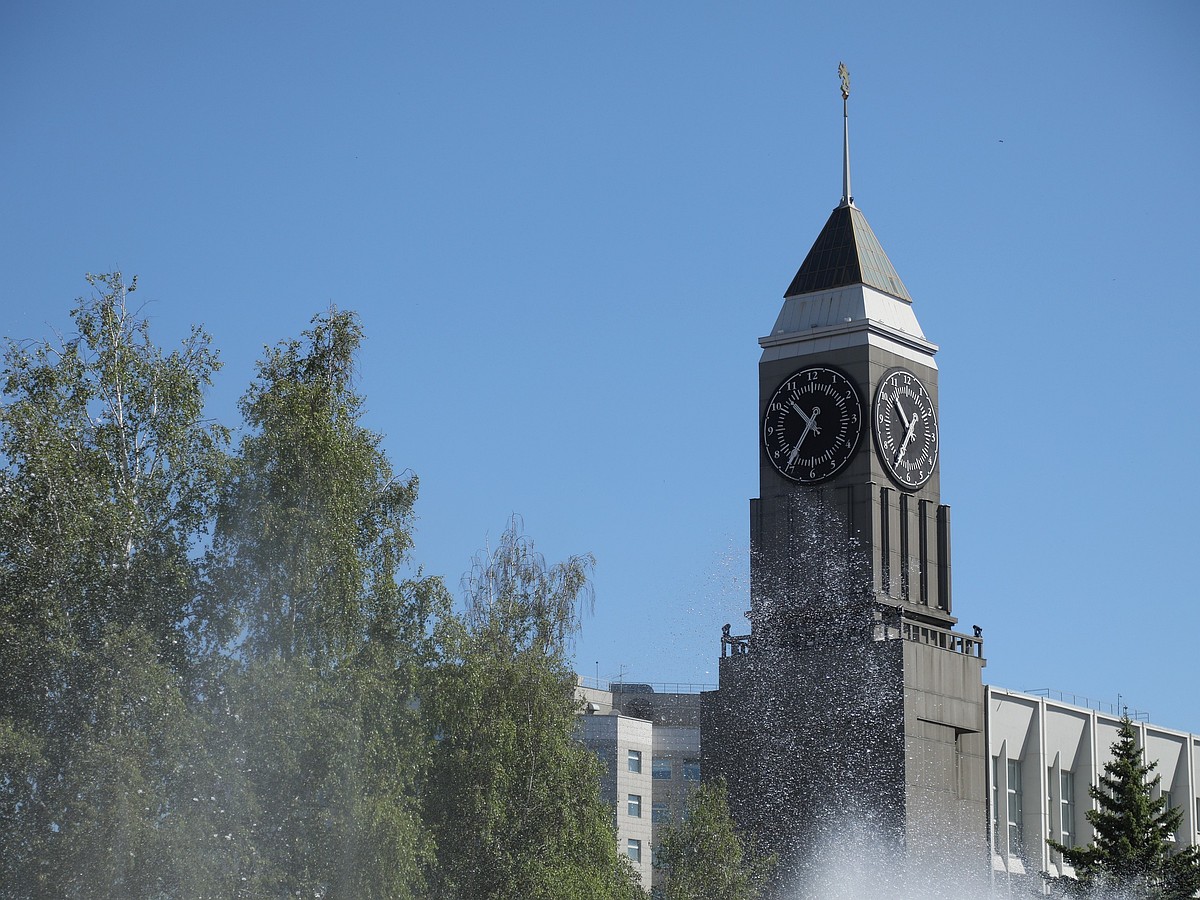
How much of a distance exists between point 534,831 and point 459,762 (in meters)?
3.12

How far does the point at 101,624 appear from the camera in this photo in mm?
44750

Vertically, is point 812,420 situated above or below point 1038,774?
above

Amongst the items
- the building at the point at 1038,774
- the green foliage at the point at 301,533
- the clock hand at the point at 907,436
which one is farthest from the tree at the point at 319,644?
the building at the point at 1038,774

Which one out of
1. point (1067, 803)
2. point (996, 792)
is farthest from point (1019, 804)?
point (1067, 803)

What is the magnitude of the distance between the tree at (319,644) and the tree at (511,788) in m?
3.71

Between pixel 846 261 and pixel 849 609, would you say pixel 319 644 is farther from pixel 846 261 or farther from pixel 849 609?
pixel 846 261

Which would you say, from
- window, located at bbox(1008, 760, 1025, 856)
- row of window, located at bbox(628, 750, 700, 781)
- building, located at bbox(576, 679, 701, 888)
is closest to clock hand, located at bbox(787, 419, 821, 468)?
window, located at bbox(1008, 760, 1025, 856)

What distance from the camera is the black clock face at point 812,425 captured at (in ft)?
243

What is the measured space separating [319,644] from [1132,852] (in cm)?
3670

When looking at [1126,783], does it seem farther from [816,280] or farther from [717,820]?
[816,280]

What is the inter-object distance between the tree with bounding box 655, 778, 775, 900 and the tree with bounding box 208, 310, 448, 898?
57.8 feet

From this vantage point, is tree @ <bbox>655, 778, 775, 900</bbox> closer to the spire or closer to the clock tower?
the clock tower

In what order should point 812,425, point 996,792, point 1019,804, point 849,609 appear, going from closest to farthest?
1. point 849,609
2. point 812,425
3. point 996,792
4. point 1019,804

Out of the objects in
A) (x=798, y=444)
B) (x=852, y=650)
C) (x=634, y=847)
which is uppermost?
(x=798, y=444)
